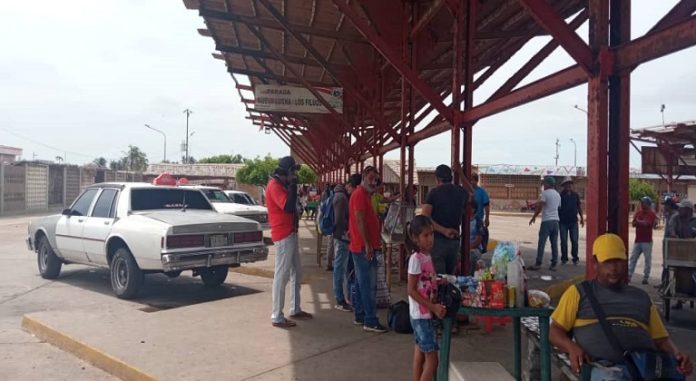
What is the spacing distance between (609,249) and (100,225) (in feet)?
24.7

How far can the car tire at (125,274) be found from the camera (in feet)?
25.2

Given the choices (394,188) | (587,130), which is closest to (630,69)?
(587,130)

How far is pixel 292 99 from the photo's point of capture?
11695mm

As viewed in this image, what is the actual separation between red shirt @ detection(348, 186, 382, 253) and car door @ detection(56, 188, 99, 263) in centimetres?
508

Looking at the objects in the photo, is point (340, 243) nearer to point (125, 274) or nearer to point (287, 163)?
point (287, 163)

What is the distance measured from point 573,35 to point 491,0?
435 centimetres

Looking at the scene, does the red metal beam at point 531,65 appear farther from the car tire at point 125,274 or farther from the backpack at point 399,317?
the car tire at point 125,274

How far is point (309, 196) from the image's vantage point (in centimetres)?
2892

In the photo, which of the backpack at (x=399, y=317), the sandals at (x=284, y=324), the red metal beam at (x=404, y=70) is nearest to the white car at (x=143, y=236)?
the sandals at (x=284, y=324)

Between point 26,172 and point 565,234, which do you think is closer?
point 565,234

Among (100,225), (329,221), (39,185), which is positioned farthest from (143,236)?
(39,185)

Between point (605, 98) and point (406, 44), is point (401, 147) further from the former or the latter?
point (605, 98)

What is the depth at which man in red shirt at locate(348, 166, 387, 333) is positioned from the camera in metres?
5.80

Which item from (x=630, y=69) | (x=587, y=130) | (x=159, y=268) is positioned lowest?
(x=159, y=268)
